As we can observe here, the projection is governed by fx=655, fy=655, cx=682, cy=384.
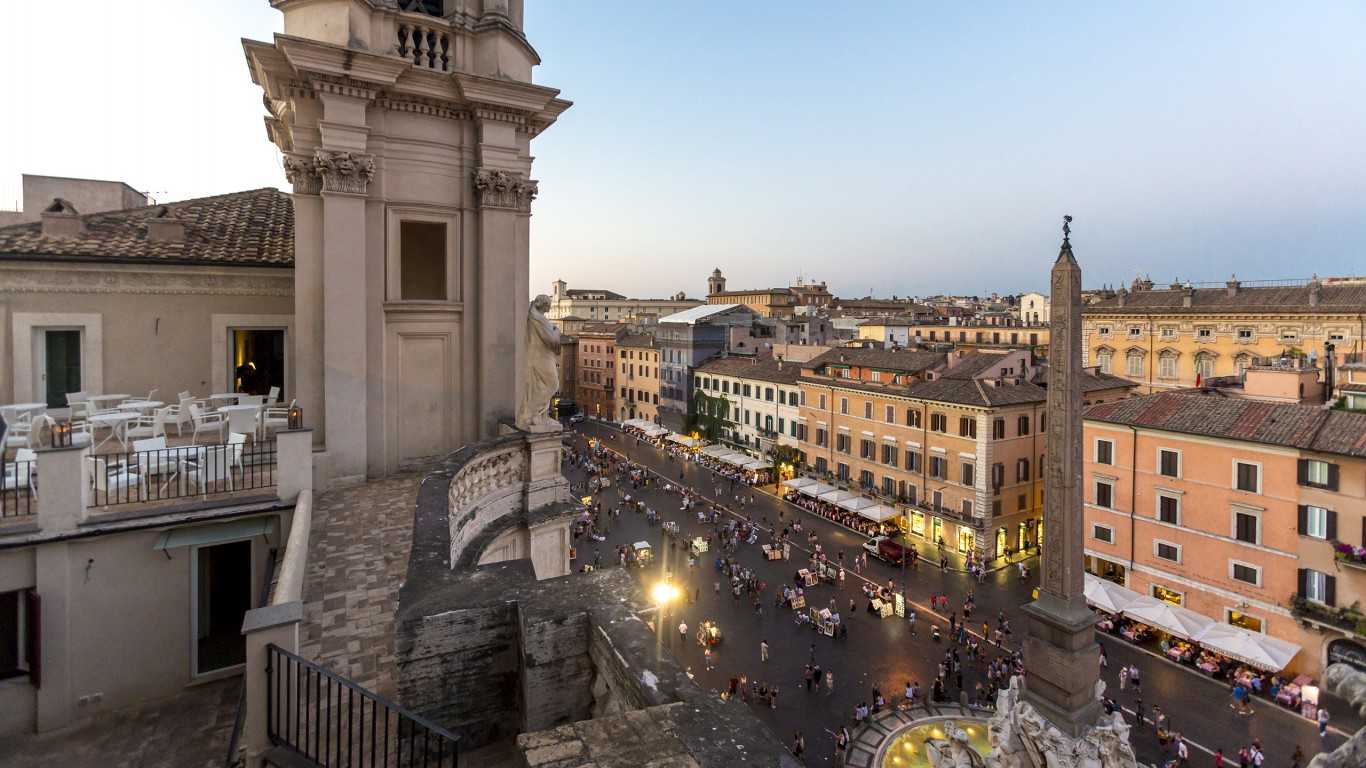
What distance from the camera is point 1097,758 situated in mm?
9812

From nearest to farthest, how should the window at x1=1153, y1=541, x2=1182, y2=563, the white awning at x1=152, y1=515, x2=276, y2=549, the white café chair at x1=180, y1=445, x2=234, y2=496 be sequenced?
the white awning at x1=152, y1=515, x2=276, y2=549
the white café chair at x1=180, y1=445, x2=234, y2=496
the window at x1=1153, y1=541, x2=1182, y2=563

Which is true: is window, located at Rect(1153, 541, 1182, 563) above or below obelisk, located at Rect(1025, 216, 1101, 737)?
below

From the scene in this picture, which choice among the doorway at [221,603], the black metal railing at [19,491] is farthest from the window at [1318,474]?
the black metal railing at [19,491]

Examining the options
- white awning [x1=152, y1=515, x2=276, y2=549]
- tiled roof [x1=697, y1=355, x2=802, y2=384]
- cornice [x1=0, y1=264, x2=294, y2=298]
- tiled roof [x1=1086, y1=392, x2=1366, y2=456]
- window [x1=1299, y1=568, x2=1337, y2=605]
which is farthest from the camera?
tiled roof [x1=697, y1=355, x2=802, y2=384]

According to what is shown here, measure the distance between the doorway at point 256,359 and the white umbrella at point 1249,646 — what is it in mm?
24459

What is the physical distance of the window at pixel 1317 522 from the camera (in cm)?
1773

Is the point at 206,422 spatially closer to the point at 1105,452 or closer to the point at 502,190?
the point at 502,190

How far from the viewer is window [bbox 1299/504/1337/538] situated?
17.7 metres

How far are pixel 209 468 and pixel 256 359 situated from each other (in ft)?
15.0

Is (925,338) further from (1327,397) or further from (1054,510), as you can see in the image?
(1054,510)

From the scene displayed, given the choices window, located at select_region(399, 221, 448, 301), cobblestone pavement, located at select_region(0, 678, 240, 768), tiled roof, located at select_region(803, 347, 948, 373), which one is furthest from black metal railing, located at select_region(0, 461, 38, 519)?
tiled roof, located at select_region(803, 347, 948, 373)

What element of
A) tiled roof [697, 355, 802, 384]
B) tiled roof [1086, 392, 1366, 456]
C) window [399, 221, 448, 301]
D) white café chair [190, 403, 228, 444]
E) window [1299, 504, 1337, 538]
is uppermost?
window [399, 221, 448, 301]

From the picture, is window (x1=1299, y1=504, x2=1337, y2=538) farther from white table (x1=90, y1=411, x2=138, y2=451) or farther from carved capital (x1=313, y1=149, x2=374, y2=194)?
white table (x1=90, y1=411, x2=138, y2=451)

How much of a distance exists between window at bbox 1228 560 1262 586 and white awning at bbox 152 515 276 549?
25.0 meters
